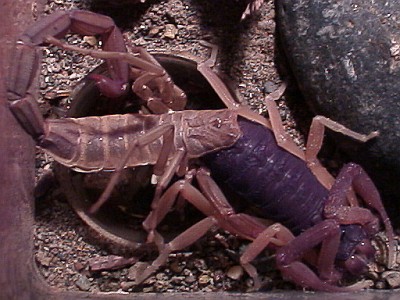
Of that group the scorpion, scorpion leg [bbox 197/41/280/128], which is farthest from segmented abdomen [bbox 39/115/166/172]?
scorpion leg [bbox 197/41/280/128]

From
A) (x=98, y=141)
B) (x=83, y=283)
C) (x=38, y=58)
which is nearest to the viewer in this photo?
(x=38, y=58)

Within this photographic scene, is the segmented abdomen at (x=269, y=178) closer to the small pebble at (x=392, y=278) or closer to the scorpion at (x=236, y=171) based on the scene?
the scorpion at (x=236, y=171)

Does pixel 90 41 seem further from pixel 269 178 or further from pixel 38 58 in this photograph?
pixel 269 178

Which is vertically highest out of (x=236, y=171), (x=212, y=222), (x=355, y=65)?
(x=355, y=65)

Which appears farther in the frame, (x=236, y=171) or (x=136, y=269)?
(x=136, y=269)

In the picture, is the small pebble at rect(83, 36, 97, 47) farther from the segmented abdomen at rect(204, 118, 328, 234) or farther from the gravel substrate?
the segmented abdomen at rect(204, 118, 328, 234)

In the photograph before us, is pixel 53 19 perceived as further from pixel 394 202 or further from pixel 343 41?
pixel 394 202

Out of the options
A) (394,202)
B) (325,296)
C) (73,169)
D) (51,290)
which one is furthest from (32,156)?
(394,202)

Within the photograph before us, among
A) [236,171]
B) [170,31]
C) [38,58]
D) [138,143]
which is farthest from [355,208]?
[38,58]
